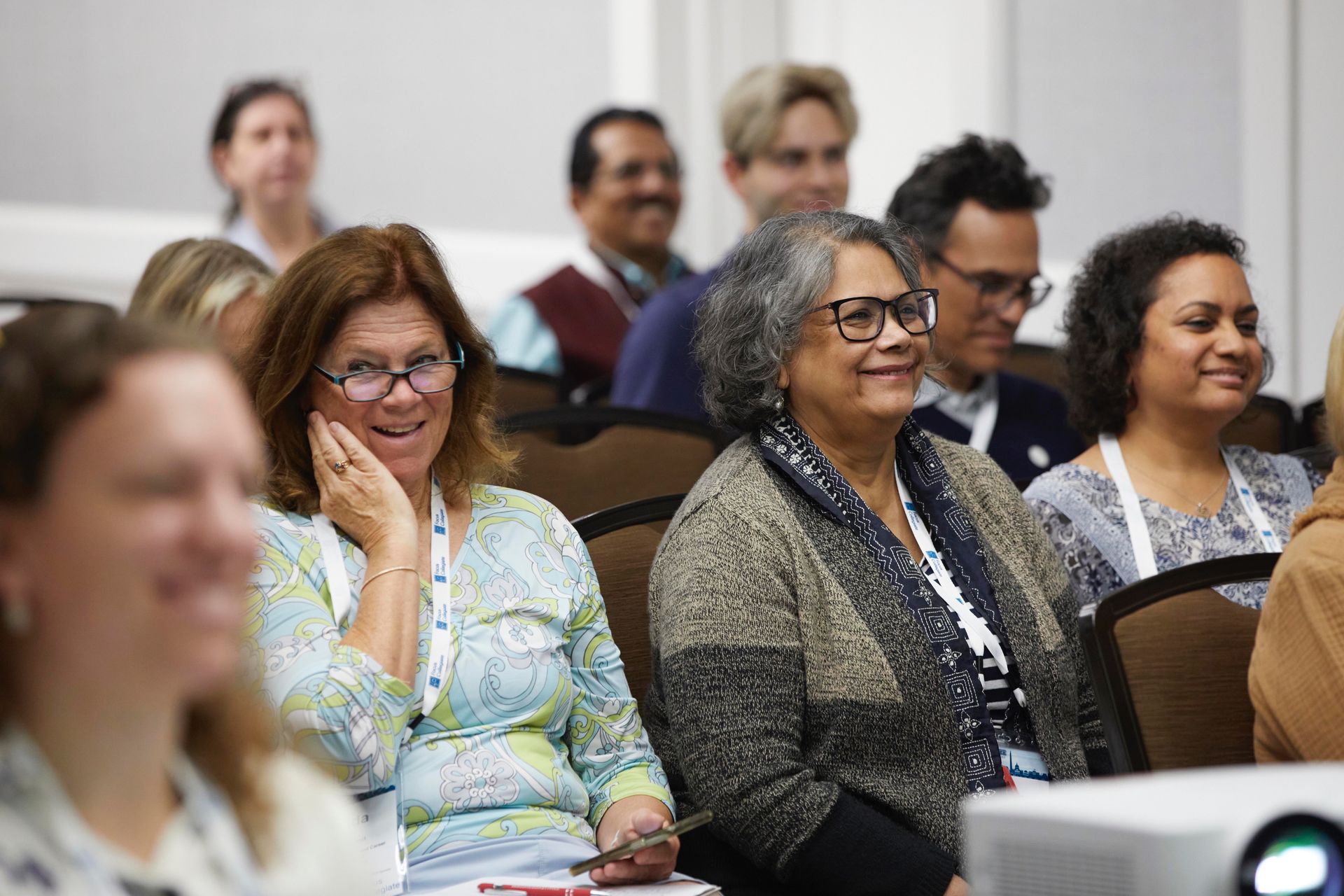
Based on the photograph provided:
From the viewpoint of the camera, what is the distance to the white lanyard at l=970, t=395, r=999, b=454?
299 centimetres

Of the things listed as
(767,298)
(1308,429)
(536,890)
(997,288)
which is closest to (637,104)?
(997,288)

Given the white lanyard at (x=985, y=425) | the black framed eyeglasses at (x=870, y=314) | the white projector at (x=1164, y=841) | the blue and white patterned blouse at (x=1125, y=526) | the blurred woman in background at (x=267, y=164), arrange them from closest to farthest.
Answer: the white projector at (x=1164, y=841) → the black framed eyeglasses at (x=870, y=314) → the blue and white patterned blouse at (x=1125, y=526) → the white lanyard at (x=985, y=425) → the blurred woman in background at (x=267, y=164)

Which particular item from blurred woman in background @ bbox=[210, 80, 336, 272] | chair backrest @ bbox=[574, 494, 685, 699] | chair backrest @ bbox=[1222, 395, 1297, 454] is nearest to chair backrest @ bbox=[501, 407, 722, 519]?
chair backrest @ bbox=[574, 494, 685, 699]

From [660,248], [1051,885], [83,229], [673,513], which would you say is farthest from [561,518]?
[83,229]

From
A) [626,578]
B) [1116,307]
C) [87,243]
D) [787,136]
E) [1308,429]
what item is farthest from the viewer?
[87,243]

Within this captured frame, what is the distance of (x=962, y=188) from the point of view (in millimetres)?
3096

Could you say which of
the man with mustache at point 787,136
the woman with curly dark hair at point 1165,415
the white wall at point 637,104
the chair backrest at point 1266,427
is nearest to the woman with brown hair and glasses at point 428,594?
the woman with curly dark hair at point 1165,415

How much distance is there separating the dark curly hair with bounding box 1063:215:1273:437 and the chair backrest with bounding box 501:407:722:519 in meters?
0.70

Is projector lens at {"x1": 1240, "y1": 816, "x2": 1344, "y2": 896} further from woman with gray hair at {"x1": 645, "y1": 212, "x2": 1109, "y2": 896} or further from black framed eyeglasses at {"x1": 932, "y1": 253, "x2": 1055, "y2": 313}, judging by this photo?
black framed eyeglasses at {"x1": 932, "y1": 253, "x2": 1055, "y2": 313}

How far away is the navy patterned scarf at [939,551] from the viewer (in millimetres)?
1979

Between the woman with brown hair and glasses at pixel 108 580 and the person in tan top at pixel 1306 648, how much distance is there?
130 cm

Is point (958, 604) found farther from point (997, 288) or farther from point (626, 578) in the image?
point (997, 288)

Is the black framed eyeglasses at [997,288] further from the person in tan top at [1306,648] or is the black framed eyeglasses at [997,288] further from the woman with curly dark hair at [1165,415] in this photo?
the person in tan top at [1306,648]

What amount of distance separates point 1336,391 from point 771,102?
92.4 inches
